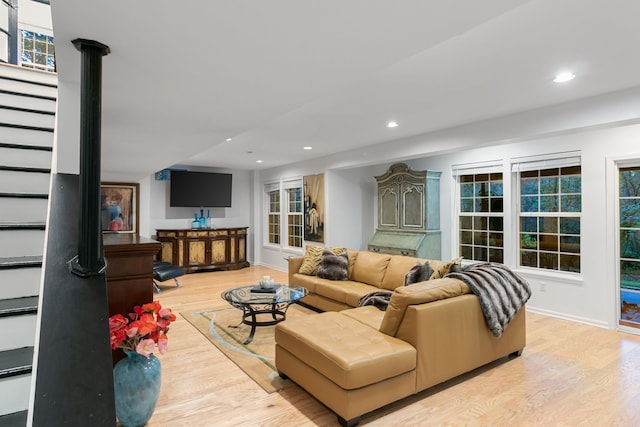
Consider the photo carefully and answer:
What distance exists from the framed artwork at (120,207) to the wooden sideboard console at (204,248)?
0.65m

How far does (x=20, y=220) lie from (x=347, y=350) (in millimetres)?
1980

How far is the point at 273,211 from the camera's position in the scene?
891 cm

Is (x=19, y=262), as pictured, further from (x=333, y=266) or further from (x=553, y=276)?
(x=553, y=276)

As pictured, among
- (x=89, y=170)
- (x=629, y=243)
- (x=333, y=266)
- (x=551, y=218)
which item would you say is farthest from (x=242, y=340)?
(x=629, y=243)

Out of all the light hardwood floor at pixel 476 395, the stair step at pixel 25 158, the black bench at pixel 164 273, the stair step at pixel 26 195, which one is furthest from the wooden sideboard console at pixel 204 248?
the stair step at pixel 26 195

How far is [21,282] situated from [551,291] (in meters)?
5.31

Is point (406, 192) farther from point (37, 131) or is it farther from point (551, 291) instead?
point (37, 131)

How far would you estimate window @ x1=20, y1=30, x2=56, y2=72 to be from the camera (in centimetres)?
464

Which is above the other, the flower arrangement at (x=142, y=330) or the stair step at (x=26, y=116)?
the stair step at (x=26, y=116)

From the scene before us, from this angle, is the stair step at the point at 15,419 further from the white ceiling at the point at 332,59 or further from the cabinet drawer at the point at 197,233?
the cabinet drawer at the point at 197,233

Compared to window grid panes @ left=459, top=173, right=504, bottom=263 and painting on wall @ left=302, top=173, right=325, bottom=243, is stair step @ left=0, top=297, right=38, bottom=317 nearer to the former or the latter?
window grid panes @ left=459, top=173, right=504, bottom=263

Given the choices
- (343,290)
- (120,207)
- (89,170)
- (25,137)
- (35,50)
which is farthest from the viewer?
(120,207)

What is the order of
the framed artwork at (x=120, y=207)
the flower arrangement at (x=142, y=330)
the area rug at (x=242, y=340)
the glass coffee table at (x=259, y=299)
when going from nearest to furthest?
the flower arrangement at (x=142, y=330) → the area rug at (x=242, y=340) → the glass coffee table at (x=259, y=299) → the framed artwork at (x=120, y=207)

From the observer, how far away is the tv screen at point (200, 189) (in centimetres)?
810
